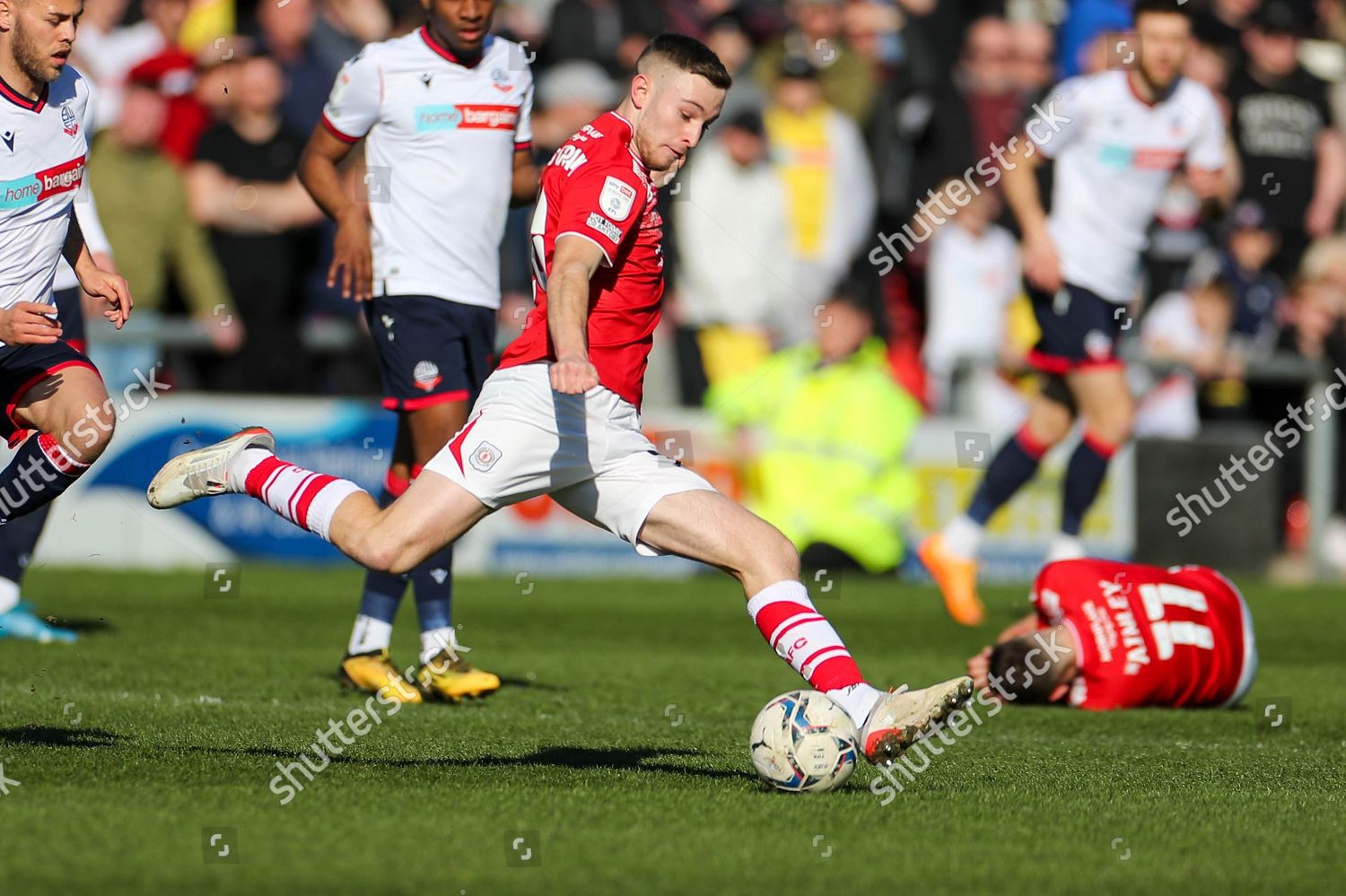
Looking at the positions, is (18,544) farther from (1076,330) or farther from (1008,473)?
(1076,330)

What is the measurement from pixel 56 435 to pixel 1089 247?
639cm

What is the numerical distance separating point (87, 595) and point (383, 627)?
14.1ft

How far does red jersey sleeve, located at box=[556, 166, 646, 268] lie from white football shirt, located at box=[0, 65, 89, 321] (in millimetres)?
2002

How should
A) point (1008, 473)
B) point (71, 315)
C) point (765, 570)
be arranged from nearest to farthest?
point (765, 570), point (71, 315), point (1008, 473)

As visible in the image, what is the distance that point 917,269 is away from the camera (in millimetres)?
16281

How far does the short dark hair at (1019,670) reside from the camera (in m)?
8.01

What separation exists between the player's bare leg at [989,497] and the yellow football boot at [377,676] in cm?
417

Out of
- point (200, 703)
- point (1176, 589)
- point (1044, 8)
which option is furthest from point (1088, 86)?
point (1044, 8)

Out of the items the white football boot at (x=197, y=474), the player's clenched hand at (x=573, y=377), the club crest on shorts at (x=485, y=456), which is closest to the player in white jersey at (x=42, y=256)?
the white football boot at (x=197, y=474)

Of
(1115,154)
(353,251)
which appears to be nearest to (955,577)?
(1115,154)

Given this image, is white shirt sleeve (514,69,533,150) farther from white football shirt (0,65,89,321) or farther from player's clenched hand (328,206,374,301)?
white football shirt (0,65,89,321)

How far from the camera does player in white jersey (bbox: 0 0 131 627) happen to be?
6.49 metres

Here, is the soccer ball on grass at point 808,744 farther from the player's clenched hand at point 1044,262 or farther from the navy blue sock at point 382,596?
the player's clenched hand at point 1044,262

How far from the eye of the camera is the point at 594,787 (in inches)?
225
